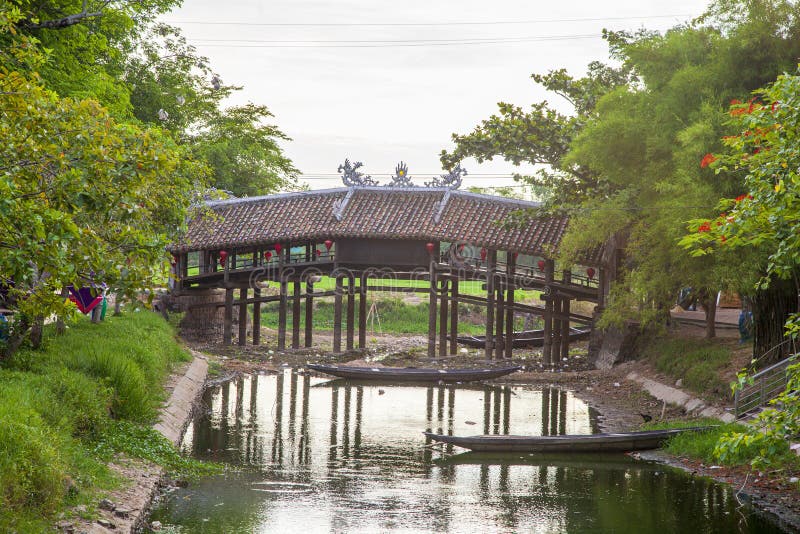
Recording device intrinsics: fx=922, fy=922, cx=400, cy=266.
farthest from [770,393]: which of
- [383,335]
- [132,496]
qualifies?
[383,335]

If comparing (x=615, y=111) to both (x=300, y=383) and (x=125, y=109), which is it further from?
(x=125, y=109)

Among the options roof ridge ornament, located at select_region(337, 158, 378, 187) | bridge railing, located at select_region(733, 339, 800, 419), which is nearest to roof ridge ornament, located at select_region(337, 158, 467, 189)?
roof ridge ornament, located at select_region(337, 158, 378, 187)

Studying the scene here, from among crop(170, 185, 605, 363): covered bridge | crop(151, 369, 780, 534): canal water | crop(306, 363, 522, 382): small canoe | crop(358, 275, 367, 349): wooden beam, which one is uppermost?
crop(170, 185, 605, 363): covered bridge

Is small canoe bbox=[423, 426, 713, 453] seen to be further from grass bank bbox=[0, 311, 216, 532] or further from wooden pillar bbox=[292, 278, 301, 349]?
wooden pillar bbox=[292, 278, 301, 349]

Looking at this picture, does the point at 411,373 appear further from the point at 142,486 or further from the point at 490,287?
the point at 142,486

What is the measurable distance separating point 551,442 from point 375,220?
48.0 ft

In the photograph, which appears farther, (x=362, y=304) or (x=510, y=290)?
(x=510, y=290)

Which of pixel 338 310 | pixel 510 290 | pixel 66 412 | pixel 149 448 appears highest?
pixel 510 290

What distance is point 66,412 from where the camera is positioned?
38.0 feet

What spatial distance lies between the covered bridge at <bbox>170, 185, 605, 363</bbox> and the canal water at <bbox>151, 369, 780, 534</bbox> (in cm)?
765

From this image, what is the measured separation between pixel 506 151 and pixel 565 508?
16.2 metres

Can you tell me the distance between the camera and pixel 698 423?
54.1 ft

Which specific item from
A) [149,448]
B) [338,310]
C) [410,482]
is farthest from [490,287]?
[149,448]

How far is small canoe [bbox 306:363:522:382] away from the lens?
2419 cm
